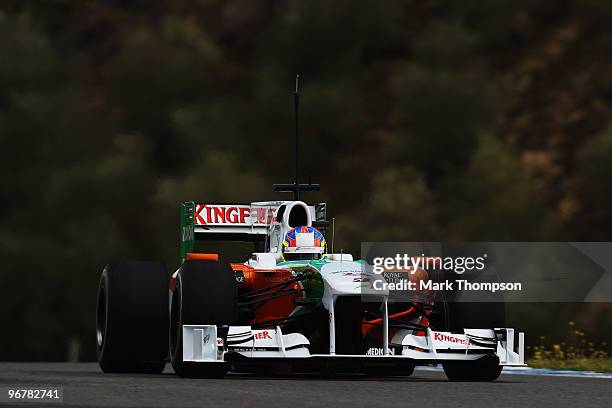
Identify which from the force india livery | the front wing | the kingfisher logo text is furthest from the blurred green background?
the front wing

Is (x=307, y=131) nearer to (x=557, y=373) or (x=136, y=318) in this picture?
(x=557, y=373)

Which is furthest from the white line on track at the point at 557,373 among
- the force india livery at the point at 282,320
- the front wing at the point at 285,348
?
the front wing at the point at 285,348

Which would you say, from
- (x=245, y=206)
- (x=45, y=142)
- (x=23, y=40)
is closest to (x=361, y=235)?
(x=45, y=142)

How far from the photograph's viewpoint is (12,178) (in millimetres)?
75312

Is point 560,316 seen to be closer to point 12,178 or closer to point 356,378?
point 12,178

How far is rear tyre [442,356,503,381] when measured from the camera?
2278cm

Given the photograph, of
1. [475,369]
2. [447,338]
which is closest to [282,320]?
[447,338]

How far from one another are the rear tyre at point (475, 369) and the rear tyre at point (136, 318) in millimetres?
4033

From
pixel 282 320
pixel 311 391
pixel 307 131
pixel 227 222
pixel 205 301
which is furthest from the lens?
pixel 307 131

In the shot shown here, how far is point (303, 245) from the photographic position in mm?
24688

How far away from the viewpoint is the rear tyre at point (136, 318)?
2409 centimetres

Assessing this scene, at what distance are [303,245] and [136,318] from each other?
2620 millimetres

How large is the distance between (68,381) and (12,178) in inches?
2184

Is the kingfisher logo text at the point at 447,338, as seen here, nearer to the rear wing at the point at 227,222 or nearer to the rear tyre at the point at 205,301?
the rear tyre at the point at 205,301
